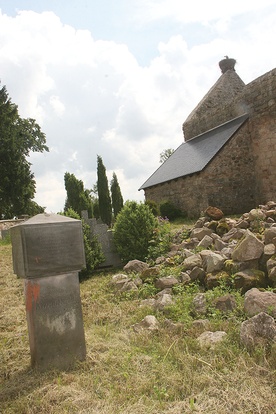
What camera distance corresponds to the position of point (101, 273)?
7.17 meters

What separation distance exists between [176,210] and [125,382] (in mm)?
12617

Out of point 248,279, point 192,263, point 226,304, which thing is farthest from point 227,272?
point 226,304

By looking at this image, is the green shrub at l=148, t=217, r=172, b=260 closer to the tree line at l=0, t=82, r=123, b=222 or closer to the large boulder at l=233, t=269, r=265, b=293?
the large boulder at l=233, t=269, r=265, b=293

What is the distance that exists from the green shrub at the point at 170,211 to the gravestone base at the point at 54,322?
12.0m

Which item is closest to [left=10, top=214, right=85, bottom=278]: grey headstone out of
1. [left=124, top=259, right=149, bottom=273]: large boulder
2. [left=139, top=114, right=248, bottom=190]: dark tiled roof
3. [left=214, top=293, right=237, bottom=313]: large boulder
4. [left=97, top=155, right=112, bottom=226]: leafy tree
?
[left=214, top=293, right=237, bottom=313]: large boulder

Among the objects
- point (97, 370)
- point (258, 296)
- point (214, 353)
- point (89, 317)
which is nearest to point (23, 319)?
point (89, 317)

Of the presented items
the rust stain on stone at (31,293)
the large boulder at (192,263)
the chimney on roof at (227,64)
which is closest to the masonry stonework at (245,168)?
the chimney on roof at (227,64)

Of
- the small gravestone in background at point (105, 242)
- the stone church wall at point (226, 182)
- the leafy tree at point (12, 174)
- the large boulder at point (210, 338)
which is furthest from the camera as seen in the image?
the leafy tree at point (12, 174)

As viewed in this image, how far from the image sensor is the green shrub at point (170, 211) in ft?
49.3

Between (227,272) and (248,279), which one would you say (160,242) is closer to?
(227,272)

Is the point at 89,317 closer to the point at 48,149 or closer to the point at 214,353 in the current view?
the point at 214,353

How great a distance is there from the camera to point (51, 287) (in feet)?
9.84

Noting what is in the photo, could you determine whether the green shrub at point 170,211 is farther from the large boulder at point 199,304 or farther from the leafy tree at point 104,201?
the large boulder at point 199,304

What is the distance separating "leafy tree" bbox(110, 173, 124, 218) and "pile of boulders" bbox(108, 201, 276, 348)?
1796cm
